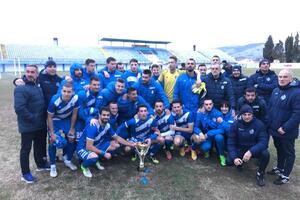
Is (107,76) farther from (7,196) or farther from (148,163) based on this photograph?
(7,196)

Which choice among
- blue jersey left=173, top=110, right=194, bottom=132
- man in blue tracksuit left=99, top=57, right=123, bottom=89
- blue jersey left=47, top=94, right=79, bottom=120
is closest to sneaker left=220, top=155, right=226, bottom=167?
blue jersey left=173, top=110, right=194, bottom=132

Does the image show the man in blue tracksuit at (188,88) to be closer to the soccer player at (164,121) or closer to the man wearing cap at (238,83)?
the soccer player at (164,121)

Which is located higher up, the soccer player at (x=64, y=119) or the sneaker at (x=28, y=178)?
the soccer player at (x=64, y=119)

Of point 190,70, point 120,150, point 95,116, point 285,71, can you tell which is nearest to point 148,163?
point 120,150

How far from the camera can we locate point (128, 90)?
5242mm

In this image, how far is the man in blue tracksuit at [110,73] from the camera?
6324mm

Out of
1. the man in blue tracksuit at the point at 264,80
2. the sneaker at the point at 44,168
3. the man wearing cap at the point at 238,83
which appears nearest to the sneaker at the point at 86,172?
the sneaker at the point at 44,168

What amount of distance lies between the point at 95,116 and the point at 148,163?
1.42m

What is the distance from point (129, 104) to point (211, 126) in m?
1.80

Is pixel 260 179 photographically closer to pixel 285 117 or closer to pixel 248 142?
pixel 248 142

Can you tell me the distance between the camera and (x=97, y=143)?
480 cm

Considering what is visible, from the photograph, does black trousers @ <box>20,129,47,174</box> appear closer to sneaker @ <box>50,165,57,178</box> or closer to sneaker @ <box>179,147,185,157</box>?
sneaker @ <box>50,165,57,178</box>

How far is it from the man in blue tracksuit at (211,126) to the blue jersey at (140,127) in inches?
40.4

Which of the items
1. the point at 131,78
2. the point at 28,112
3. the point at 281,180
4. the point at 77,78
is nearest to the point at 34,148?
the point at 28,112
